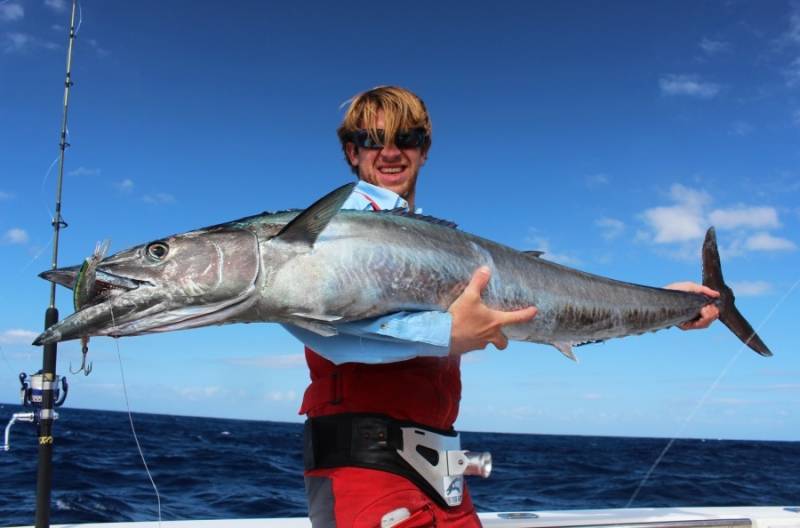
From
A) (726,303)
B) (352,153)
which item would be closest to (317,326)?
(352,153)

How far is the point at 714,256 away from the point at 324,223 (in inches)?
134

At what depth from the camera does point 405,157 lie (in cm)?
333

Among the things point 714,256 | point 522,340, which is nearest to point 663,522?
point 714,256

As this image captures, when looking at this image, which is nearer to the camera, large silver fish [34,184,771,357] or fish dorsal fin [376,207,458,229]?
large silver fish [34,184,771,357]

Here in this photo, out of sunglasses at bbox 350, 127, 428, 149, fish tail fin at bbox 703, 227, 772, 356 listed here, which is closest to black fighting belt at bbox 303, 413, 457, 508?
sunglasses at bbox 350, 127, 428, 149

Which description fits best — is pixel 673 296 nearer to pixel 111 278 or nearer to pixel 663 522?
pixel 663 522

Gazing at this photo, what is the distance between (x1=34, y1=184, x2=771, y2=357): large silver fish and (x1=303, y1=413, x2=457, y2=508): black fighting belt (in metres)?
0.49

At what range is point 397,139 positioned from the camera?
3.29 metres

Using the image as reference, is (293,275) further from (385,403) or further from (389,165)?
(389,165)

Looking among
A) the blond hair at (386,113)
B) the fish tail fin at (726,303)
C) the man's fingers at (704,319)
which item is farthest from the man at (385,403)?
the fish tail fin at (726,303)

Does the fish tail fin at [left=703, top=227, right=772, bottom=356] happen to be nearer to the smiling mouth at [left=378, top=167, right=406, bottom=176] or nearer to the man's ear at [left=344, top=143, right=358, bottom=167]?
the smiling mouth at [left=378, top=167, right=406, bottom=176]

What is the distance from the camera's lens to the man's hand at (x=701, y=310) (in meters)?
4.23

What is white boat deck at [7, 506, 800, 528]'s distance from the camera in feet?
16.7

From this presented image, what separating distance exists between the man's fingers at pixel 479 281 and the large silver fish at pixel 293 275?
0.09m
